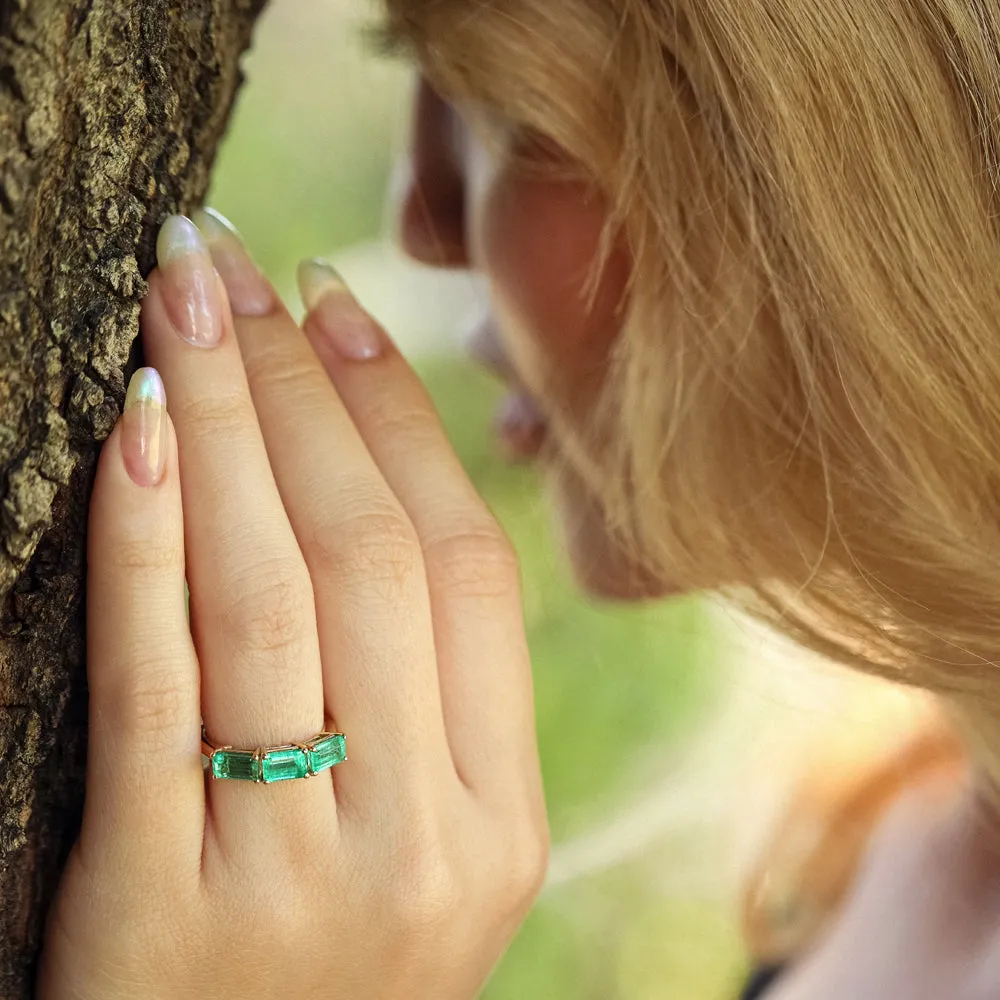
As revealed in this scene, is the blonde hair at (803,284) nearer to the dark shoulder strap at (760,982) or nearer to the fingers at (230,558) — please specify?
the fingers at (230,558)

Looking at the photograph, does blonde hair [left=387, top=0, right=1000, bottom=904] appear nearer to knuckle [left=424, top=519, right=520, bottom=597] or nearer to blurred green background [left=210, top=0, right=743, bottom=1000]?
knuckle [left=424, top=519, right=520, bottom=597]

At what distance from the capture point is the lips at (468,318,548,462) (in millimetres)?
1487

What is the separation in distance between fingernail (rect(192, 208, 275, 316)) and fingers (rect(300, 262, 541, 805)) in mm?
81

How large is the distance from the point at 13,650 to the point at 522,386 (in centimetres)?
88

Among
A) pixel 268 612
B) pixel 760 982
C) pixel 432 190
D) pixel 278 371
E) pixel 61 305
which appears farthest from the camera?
pixel 760 982

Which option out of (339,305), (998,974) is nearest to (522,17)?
(339,305)

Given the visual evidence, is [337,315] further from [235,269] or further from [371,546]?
[371,546]

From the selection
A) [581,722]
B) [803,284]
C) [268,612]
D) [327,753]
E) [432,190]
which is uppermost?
[803,284]

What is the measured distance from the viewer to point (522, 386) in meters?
1.44

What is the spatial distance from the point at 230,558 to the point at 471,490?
0.25 m

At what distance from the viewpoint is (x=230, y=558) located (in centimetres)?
74

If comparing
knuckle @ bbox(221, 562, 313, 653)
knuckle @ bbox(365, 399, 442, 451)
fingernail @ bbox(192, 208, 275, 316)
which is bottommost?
knuckle @ bbox(221, 562, 313, 653)

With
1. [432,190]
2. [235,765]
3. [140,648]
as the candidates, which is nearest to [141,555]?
[140,648]

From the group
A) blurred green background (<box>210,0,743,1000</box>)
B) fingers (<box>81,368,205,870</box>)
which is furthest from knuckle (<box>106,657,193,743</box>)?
blurred green background (<box>210,0,743,1000</box>)
